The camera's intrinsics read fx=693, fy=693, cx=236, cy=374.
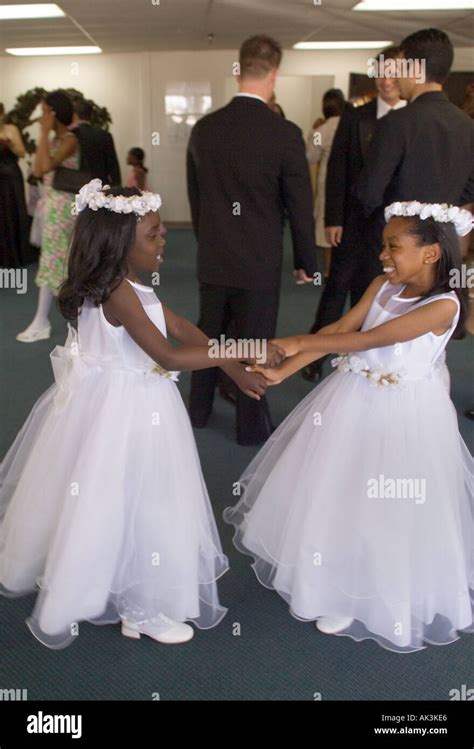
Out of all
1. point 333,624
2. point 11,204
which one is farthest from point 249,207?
point 11,204

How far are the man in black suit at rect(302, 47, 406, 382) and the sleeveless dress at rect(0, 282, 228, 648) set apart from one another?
6.04 feet

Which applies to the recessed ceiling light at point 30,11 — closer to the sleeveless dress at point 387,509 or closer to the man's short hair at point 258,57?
the man's short hair at point 258,57

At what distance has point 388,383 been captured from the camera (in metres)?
1.93

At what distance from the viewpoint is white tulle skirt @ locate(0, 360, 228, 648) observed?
5.87 ft

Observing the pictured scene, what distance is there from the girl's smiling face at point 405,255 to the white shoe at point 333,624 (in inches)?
37.9

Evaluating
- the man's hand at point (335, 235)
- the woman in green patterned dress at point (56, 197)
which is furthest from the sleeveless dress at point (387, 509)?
the woman in green patterned dress at point (56, 197)

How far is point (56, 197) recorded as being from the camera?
4375 millimetres

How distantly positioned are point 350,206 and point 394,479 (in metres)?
2.06

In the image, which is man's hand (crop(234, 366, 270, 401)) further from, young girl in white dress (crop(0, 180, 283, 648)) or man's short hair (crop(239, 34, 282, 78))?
man's short hair (crop(239, 34, 282, 78))

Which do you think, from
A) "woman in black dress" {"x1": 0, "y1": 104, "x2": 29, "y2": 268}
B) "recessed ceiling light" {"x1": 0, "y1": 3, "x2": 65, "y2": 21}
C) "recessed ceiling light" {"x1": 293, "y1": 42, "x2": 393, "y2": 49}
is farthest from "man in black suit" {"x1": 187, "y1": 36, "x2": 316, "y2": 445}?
"recessed ceiling light" {"x1": 293, "y1": 42, "x2": 393, "y2": 49}

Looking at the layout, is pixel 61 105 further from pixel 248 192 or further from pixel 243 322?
pixel 243 322

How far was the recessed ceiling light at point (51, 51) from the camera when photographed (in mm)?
9680

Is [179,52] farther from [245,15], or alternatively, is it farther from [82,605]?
[82,605]
